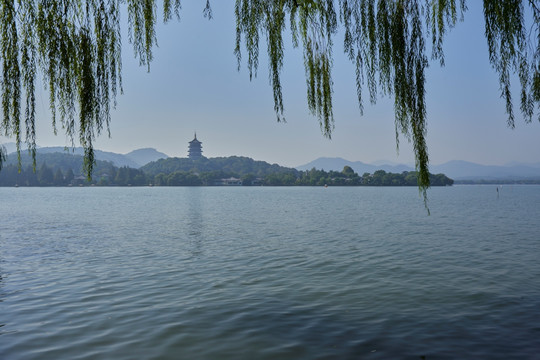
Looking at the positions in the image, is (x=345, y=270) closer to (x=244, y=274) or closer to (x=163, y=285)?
(x=244, y=274)

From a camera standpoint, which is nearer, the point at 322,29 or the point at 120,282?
the point at 322,29

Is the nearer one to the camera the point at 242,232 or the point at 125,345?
the point at 125,345

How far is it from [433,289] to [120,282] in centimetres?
920

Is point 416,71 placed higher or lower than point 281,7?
lower

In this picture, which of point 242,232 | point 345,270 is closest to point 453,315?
point 345,270

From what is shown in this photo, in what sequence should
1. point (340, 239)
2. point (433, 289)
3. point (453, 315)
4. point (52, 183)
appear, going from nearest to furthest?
point (453, 315)
point (433, 289)
point (340, 239)
point (52, 183)

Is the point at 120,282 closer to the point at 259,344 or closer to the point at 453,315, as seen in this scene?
the point at 259,344

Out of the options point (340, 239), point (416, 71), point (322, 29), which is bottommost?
point (340, 239)

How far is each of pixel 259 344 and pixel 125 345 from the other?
2377mm

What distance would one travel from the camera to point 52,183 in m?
199

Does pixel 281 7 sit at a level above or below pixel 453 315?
above

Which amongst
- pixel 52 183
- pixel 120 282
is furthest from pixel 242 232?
pixel 52 183

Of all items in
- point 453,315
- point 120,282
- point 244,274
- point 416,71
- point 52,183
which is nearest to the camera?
point 416,71

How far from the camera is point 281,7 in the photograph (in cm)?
390
